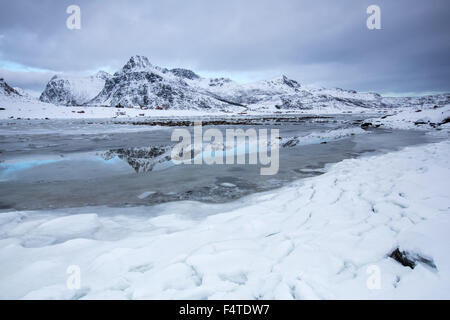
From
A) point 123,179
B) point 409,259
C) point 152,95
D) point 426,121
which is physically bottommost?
point 409,259

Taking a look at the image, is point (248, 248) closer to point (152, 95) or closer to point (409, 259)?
point (409, 259)

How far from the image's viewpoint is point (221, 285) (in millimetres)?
2432

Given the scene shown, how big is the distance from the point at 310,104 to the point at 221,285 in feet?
695

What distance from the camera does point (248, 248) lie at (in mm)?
3088

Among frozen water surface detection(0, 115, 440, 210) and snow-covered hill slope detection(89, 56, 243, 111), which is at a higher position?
snow-covered hill slope detection(89, 56, 243, 111)

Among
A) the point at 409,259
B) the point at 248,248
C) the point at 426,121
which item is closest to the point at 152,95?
the point at 426,121

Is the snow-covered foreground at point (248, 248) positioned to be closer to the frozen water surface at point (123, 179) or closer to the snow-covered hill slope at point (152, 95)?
the frozen water surface at point (123, 179)

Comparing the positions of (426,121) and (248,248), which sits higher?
(426,121)

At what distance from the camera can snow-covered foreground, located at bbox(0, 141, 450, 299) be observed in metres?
2.35

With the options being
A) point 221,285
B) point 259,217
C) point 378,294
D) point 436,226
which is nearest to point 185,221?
point 259,217

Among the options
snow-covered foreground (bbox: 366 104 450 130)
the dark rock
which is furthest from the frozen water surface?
snow-covered foreground (bbox: 366 104 450 130)

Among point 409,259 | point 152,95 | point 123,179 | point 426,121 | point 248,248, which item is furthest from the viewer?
point 152,95

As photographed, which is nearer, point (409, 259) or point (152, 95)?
point (409, 259)

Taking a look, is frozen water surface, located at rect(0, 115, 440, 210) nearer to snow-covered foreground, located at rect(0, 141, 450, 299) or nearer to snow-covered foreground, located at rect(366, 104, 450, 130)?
snow-covered foreground, located at rect(0, 141, 450, 299)
